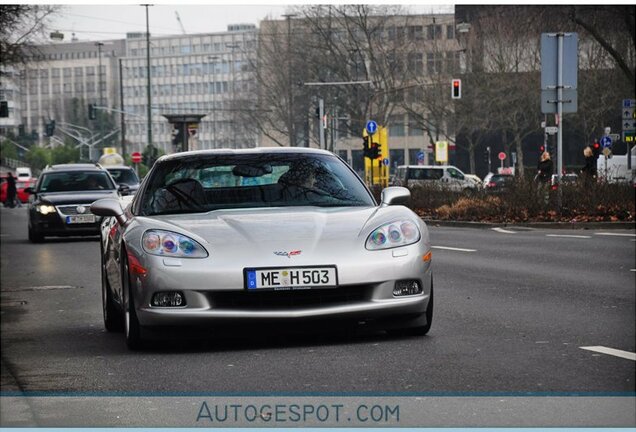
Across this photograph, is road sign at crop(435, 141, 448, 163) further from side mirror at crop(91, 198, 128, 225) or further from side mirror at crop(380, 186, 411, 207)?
side mirror at crop(380, 186, 411, 207)

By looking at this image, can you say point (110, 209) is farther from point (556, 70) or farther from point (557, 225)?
point (556, 70)

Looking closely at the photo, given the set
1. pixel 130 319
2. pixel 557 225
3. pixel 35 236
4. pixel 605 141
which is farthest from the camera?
pixel 605 141

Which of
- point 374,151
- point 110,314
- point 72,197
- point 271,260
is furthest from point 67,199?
point 374,151

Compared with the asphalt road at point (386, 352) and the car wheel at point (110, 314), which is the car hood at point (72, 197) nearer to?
the asphalt road at point (386, 352)

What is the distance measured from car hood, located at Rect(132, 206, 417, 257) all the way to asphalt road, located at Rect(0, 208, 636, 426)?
612 mm

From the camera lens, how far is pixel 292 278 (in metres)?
8.25

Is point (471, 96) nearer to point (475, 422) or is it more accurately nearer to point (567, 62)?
point (567, 62)

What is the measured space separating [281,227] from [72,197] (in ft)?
60.7

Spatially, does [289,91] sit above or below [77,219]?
above

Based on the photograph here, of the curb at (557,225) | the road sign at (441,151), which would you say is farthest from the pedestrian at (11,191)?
the curb at (557,225)

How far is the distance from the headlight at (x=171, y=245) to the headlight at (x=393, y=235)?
3.18 ft

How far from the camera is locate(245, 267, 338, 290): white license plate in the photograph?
8.25m

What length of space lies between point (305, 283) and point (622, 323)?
9.91ft

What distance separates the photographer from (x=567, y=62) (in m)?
28.9
